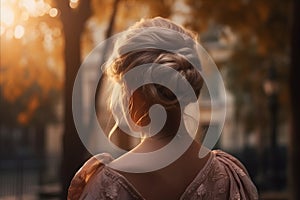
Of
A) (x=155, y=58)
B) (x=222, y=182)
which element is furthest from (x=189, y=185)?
(x=155, y=58)

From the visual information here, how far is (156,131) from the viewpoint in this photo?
272cm

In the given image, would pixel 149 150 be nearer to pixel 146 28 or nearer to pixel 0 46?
pixel 146 28

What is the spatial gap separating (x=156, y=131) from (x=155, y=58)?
271mm

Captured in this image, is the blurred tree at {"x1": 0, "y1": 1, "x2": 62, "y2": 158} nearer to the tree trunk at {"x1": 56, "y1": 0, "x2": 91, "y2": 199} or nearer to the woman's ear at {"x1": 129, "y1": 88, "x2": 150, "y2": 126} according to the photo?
the tree trunk at {"x1": 56, "y1": 0, "x2": 91, "y2": 199}

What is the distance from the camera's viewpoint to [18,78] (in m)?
15.4

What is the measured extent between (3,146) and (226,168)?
48.1m

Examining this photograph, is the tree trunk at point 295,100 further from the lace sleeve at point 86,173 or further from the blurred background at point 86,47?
the lace sleeve at point 86,173

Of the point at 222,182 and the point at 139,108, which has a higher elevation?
the point at 139,108

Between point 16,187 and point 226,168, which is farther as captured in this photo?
point 16,187

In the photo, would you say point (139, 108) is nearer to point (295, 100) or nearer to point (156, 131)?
point (156, 131)

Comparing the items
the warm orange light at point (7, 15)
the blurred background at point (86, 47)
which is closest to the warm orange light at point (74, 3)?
the blurred background at point (86, 47)

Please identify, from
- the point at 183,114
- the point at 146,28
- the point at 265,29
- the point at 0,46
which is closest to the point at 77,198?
the point at 183,114

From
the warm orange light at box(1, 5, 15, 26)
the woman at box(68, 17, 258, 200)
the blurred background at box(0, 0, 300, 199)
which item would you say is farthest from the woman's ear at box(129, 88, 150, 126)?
the warm orange light at box(1, 5, 15, 26)

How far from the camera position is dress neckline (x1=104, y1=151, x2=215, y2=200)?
262 cm
